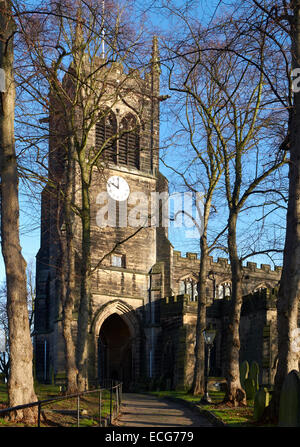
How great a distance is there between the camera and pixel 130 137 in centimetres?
3806

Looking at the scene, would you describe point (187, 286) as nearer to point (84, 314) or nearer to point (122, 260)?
point (122, 260)

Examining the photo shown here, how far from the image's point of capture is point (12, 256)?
11.2 m

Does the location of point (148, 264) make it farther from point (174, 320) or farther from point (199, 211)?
point (199, 211)

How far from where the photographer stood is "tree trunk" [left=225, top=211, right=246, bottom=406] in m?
16.4

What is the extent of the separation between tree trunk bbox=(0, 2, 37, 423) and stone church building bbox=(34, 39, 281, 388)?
18.6 meters

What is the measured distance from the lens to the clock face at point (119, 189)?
3575cm

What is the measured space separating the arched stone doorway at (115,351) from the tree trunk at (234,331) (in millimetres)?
20797

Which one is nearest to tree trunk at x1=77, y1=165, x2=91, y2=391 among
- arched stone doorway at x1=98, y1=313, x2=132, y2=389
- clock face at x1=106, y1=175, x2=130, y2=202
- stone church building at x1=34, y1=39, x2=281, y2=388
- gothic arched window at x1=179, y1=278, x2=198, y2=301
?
stone church building at x1=34, y1=39, x2=281, y2=388

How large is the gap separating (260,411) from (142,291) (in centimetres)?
2368

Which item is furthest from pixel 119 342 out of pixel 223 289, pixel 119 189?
pixel 119 189

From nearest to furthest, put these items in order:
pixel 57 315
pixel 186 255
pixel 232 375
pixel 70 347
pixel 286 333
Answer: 1. pixel 286 333
2. pixel 232 375
3. pixel 70 347
4. pixel 57 315
5. pixel 186 255

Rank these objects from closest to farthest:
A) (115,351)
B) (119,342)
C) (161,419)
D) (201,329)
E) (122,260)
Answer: (161,419) → (201,329) → (122,260) → (119,342) → (115,351)

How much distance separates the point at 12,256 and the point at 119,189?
25169mm

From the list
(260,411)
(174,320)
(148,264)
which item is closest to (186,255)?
(148,264)
